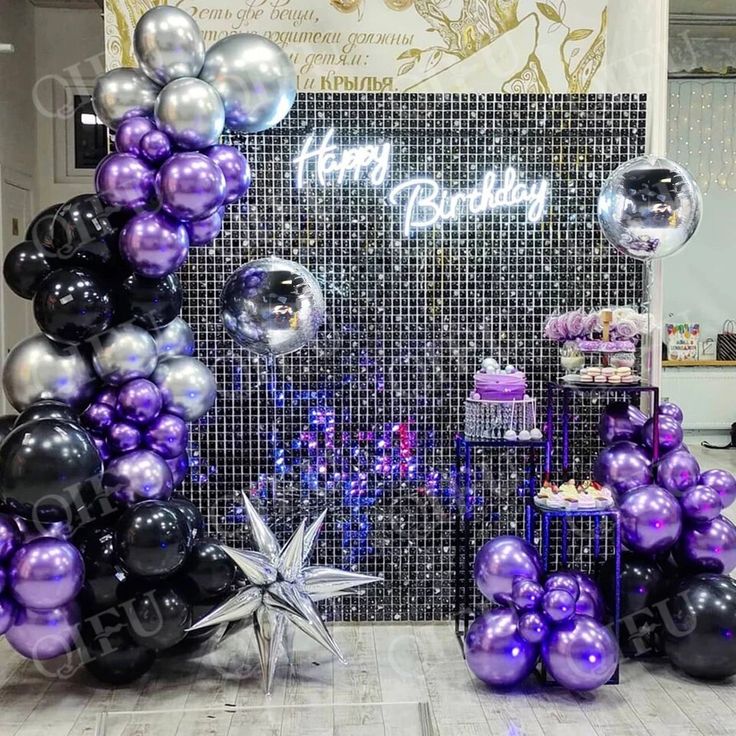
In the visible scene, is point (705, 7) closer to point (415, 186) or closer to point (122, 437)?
point (415, 186)

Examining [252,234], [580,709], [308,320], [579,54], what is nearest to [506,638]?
[580,709]

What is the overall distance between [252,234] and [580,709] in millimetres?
2210

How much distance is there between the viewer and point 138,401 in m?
3.48

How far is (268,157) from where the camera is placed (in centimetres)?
411

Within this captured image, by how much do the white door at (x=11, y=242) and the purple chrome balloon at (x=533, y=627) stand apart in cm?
455

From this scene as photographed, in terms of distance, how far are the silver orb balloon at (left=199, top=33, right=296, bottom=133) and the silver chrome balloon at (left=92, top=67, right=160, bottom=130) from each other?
0.20 meters

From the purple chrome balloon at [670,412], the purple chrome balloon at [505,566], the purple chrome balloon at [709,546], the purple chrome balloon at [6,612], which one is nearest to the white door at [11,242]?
the purple chrome balloon at [6,612]

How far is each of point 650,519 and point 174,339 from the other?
6.15 feet

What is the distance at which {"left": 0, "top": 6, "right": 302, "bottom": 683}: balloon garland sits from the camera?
3297 mm

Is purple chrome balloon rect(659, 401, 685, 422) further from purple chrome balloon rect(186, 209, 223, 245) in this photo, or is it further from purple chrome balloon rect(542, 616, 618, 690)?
purple chrome balloon rect(186, 209, 223, 245)

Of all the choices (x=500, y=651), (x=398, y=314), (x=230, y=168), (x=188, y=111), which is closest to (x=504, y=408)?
(x=398, y=314)

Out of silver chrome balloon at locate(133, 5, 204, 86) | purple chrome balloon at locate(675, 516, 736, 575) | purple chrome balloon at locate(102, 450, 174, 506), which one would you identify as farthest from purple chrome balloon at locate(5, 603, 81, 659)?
purple chrome balloon at locate(675, 516, 736, 575)

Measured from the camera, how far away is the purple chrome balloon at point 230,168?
3549 mm

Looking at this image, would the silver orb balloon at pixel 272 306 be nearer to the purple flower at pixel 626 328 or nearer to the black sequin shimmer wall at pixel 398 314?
the black sequin shimmer wall at pixel 398 314
